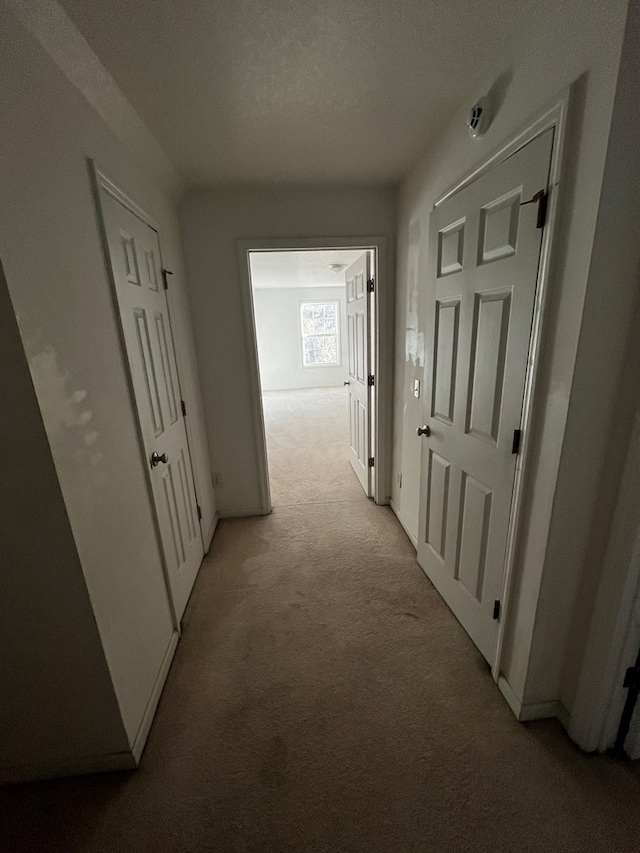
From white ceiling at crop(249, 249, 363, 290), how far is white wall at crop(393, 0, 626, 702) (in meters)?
2.21

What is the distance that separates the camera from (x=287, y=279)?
6414mm

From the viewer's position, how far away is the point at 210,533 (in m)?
2.58

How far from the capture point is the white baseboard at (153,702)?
125 centimetres

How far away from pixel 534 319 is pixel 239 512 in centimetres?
248

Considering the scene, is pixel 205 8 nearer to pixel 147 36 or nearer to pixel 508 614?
pixel 147 36

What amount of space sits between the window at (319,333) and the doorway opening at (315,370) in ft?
0.07

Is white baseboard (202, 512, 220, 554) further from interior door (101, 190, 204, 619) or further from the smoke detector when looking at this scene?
the smoke detector

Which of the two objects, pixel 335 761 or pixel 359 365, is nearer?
pixel 335 761

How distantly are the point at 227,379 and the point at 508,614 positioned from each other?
2.19 metres

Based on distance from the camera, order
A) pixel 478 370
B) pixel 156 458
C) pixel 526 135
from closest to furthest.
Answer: pixel 526 135, pixel 478 370, pixel 156 458

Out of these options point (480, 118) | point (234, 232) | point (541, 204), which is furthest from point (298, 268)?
point (541, 204)

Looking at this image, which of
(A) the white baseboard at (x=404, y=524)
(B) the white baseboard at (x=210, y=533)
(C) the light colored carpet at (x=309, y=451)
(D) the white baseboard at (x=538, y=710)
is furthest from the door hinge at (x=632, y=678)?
(B) the white baseboard at (x=210, y=533)

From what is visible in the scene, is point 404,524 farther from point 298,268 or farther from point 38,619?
point 298,268

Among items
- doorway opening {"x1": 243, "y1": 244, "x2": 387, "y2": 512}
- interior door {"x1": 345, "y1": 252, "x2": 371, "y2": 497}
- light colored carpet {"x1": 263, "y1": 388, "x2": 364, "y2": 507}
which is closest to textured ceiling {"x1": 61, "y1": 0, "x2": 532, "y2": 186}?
doorway opening {"x1": 243, "y1": 244, "x2": 387, "y2": 512}
